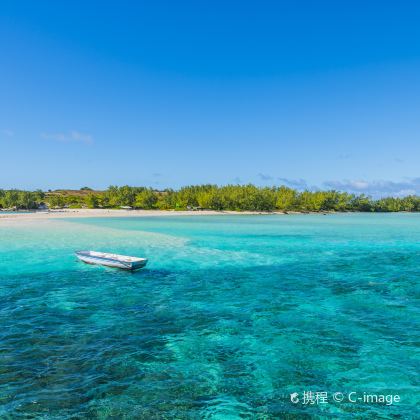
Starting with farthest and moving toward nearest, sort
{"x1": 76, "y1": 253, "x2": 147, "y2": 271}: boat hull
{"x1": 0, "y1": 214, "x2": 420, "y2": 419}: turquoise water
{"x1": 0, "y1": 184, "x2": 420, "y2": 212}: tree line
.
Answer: {"x1": 0, "y1": 184, "x2": 420, "y2": 212}: tree line, {"x1": 76, "y1": 253, "x2": 147, "y2": 271}: boat hull, {"x1": 0, "y1": 214, "x2": 420, "y2": 419}: turquoise water

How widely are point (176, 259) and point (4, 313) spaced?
18945mm

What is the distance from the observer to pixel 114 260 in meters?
29.9

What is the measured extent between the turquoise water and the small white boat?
704mm

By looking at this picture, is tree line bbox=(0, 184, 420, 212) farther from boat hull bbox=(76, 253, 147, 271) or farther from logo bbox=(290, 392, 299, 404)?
logo bbox=(290, 392, 299, 404)

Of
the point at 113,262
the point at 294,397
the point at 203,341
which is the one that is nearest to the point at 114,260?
the point at 113,262

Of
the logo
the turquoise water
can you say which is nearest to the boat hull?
the turquoise water

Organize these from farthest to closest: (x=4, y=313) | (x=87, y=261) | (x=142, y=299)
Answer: (x=87, y=261)
(x=142, y=299)
(x=4, y=313)

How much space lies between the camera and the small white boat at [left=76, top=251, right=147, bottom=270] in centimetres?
2896

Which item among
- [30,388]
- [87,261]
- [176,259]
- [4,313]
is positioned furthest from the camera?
[176,259]

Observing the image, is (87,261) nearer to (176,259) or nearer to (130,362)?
(176,259)

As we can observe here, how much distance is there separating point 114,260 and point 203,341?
16.6m

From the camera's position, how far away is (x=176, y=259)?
36.2 metres

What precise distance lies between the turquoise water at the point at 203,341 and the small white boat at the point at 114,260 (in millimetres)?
704

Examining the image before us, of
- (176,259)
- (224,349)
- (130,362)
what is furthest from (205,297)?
(176,259)
